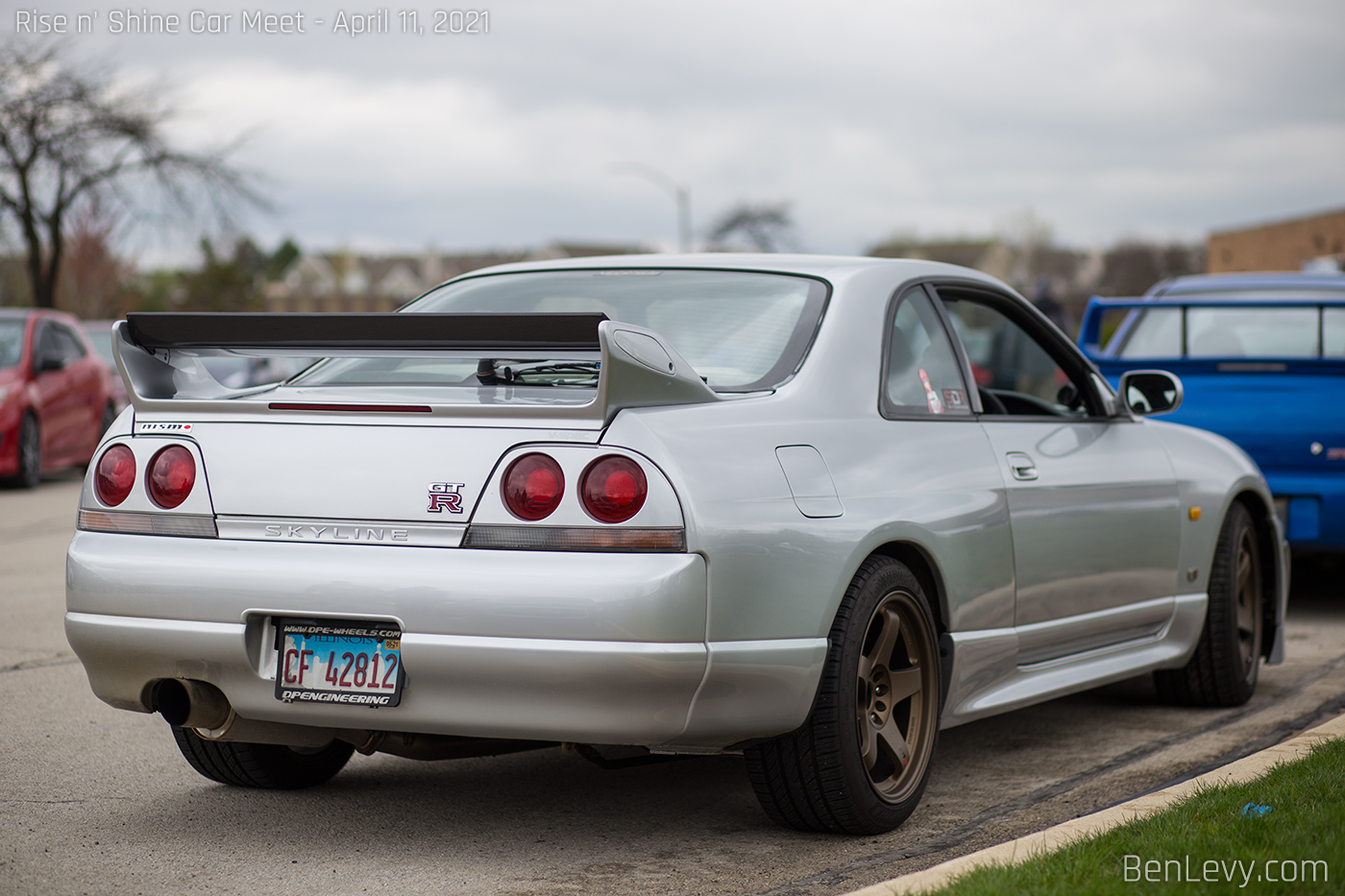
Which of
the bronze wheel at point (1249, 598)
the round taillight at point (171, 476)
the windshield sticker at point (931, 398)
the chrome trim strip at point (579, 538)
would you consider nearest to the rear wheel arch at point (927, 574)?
the windshield sticker at point (931, 398)

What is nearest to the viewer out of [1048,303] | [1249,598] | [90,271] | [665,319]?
[665,319]

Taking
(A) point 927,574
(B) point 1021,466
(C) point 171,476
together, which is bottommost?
(A) point 927,574

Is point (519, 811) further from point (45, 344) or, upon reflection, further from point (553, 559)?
point (45, 344)

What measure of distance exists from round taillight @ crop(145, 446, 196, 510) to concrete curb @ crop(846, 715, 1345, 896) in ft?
6.08

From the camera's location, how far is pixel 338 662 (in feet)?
11.9

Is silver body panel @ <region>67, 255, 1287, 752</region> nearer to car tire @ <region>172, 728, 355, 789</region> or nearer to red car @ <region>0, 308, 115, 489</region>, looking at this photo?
car tire @ <region>172, 728, 355, 789</region>

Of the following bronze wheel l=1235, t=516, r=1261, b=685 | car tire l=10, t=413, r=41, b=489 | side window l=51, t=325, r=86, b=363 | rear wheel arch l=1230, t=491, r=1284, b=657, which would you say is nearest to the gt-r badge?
bronze wheel l=1235, t=516, r=1261, b=685

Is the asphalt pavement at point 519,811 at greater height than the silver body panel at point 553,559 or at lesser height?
lesser

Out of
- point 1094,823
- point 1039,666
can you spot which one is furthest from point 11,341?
point 1094,823

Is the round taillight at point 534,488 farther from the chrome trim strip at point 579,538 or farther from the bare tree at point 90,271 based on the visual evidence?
the bare tree at point 90,271

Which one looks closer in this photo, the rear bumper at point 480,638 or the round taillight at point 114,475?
the rear bumper at point 480,638

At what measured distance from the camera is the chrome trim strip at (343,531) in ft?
11.6

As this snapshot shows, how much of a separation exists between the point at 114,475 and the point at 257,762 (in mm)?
1012

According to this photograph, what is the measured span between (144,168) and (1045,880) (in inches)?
1224
